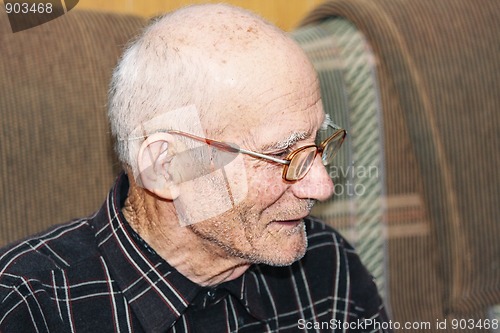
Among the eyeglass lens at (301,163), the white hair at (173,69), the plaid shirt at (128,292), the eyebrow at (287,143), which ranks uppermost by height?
the white hair at (173,69)

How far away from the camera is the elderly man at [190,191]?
1.15 metres

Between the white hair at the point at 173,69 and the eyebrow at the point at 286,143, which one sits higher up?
the white hair at the point at 173,69

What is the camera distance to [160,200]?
1223mm

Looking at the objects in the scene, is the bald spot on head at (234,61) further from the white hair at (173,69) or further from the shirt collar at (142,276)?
the shirt collar at (142,276)

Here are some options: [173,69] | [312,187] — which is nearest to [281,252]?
[312,187]

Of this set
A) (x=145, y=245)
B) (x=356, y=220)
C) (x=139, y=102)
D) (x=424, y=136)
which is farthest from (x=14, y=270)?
(x=424, y=136)

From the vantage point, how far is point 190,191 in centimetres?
120

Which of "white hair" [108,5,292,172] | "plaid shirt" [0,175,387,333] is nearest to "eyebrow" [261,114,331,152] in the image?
"white hair" [108,5,292,172]

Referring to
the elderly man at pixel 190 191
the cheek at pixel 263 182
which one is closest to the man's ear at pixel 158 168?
the elderly man at pixel 190 191

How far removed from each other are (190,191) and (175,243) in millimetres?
88

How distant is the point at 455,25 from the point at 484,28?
7cm

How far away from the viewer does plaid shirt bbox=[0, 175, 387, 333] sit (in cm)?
116

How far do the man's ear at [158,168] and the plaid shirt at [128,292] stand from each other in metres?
0.09

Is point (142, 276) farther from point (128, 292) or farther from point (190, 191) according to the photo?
point (190, 191)
